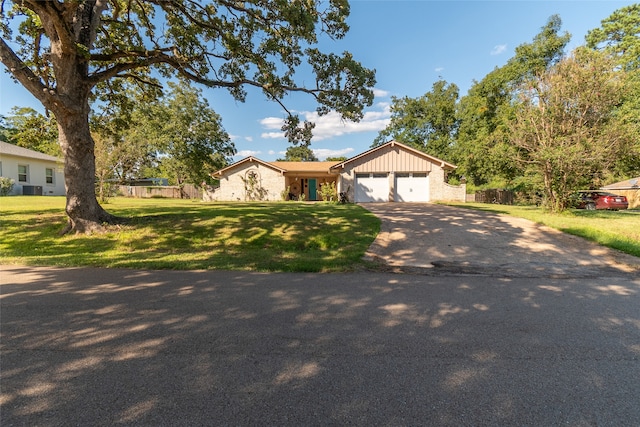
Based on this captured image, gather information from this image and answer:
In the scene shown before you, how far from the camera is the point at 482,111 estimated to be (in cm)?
3228

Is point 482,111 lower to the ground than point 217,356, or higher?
higher

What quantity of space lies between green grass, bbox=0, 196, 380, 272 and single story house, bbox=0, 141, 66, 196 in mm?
19421

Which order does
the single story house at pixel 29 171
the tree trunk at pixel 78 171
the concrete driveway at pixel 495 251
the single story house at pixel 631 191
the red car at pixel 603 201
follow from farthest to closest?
1. the single story house at pixel 631 191
2. the single story house at pixel 29 171
3. the red car at pixel 603 201
4. the tree trunk at pixel 78 171
5. the concrete driveway at pixel 495 251

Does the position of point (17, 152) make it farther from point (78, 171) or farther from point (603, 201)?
point (603, 201)

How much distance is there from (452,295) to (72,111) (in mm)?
10462

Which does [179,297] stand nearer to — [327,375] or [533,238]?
[327,375]

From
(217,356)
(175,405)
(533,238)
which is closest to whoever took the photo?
(175,405)

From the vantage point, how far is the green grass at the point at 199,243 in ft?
20.8

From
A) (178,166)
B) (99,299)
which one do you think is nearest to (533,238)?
(99,299)

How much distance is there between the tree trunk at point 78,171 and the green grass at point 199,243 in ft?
1.59

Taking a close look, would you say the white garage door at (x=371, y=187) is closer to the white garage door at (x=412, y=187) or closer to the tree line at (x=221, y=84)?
the white garage door at (x=412, y=187)

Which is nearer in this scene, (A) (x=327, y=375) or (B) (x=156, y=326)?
(A) (x=327, y=375)

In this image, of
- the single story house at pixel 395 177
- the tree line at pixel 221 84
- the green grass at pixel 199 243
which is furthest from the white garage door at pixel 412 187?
the green grass at pixel 199 243

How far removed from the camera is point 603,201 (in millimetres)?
22094
